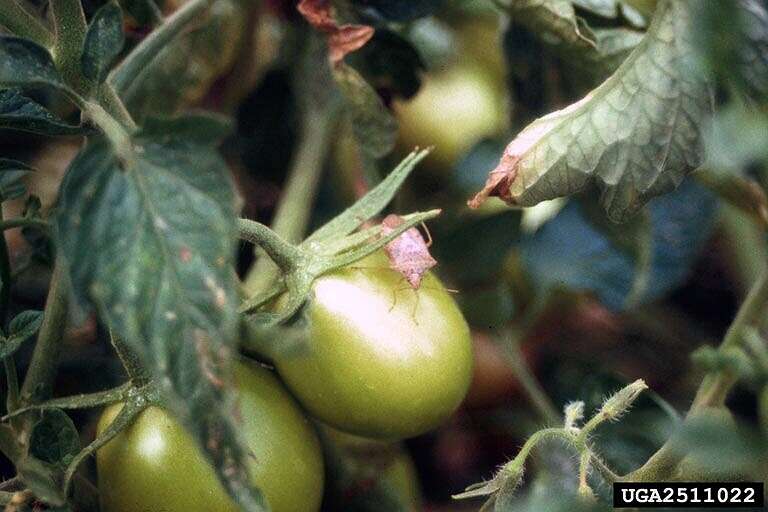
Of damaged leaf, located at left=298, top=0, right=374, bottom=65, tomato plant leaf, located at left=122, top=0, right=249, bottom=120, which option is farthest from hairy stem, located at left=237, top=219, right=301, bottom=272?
tomato plant leaf, located at left=122, top=0, right=249, bottom=120

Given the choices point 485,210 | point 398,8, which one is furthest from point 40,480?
point 485,210

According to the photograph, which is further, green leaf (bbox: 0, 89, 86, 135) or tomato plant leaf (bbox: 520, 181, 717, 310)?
tomato plant leaf (bbox: 520, 181, 717, 310)

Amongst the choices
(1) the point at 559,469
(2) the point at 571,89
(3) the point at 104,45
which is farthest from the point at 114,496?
(2) the point at 571,89

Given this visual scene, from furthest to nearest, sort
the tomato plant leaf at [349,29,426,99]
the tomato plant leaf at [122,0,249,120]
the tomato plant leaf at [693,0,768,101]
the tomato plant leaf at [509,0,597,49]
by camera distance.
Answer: the tomato plant leaf at [122,0,249,120] → the tomato plant leaf at [349,29,426,99] → the tomato plant leaf at [509,0,597,49] → the tomato plant leaf at [693,0,768,101]

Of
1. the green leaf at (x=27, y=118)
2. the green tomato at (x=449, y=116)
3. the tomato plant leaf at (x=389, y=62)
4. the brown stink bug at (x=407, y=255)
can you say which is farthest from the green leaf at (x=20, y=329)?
the green tomato at (x=449, y=116)

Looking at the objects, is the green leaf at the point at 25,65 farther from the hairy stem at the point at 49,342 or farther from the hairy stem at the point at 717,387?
the hairy stem at the point at 717,387

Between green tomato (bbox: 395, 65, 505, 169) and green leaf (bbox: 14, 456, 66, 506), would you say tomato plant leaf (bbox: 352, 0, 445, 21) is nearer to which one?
green tomato (bbox: 395, 65, 505, 169)
